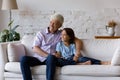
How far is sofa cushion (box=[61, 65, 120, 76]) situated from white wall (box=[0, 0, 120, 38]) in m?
2.17

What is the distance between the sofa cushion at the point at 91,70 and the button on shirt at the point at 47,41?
1.63ft

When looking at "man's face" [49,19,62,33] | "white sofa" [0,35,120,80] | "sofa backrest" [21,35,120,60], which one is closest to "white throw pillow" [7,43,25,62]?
"white sofa" [0,35,120,80]

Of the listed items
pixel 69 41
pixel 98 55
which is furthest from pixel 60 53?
pixel 98 55

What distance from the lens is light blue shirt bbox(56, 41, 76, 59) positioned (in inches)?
153

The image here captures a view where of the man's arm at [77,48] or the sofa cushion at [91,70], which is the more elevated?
the man's arm at [77,48]

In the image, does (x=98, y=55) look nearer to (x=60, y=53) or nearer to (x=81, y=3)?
(x=60, y=53)

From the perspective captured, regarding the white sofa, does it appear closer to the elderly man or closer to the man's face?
the elderly man

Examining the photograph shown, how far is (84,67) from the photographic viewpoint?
11.4 feet

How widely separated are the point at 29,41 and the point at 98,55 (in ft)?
3.23

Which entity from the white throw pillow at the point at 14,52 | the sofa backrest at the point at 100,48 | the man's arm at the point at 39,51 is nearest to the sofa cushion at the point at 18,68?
the white throw pillow at the point at 14,52

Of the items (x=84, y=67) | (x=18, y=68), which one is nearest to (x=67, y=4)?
(x=18, y=68)

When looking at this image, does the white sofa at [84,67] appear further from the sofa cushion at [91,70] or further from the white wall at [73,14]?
the white wall at [73,14]

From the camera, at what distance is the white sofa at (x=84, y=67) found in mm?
3400

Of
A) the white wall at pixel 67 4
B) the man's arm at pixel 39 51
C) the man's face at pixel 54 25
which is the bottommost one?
the man's arm at pixel 39 51
